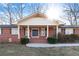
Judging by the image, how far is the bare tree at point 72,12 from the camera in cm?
325

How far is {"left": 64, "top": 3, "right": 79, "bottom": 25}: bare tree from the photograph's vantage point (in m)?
3.25

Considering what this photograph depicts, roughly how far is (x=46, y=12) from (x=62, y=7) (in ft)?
0.73

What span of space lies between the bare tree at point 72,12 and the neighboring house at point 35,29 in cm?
9

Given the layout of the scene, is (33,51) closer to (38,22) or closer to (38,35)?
(38,35)

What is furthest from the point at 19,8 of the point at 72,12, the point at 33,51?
the point at 72,12

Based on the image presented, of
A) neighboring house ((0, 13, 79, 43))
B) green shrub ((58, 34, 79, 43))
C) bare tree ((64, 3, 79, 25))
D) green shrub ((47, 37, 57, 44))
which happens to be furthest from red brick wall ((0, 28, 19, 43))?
bare tree ((64, 3, 79, 25))

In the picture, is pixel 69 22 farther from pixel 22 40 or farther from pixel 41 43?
pixel 22 40

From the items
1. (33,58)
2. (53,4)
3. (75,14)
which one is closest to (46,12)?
(53,4)

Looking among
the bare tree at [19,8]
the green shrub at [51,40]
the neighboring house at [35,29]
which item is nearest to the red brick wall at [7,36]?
the neighboring house at [35,29]

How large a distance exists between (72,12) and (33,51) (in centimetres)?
72

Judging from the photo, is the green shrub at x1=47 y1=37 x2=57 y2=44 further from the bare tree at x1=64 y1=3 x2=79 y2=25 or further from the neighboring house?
the bare tree at x1=64 y1=3 x2=79 y2=25

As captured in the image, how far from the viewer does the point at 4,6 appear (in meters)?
3.25

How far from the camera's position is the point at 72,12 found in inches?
129

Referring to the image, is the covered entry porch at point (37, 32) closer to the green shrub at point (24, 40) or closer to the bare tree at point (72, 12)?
the green shrub at point (24, 40)
